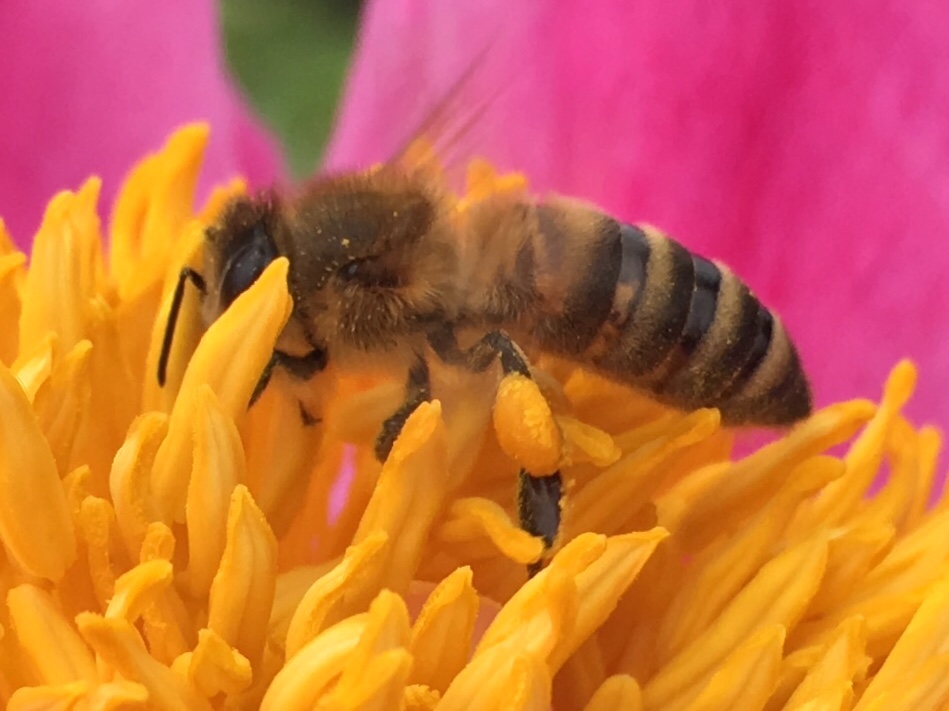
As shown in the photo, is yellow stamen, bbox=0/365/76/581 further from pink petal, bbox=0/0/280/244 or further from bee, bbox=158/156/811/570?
pink petal, bbox=0/0/280/244

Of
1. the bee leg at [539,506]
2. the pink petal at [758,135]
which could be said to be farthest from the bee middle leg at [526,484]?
the pink petal at [758,135]

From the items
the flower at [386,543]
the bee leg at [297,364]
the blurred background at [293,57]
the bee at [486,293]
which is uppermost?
the blurred background at [293,57]

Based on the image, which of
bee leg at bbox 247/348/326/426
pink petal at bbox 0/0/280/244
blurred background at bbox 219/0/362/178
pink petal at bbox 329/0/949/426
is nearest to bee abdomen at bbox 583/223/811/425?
bee leg at bbox 247/348/326/426

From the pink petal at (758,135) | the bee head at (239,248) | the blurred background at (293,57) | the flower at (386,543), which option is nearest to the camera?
the flower at (386,543)

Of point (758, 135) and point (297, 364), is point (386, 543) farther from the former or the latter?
point (758, 135)

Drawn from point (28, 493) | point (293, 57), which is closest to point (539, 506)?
point (28, 493)

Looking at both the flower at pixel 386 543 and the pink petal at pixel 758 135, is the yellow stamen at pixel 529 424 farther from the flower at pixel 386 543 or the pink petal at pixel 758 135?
the pink petal at pixel 758 135
